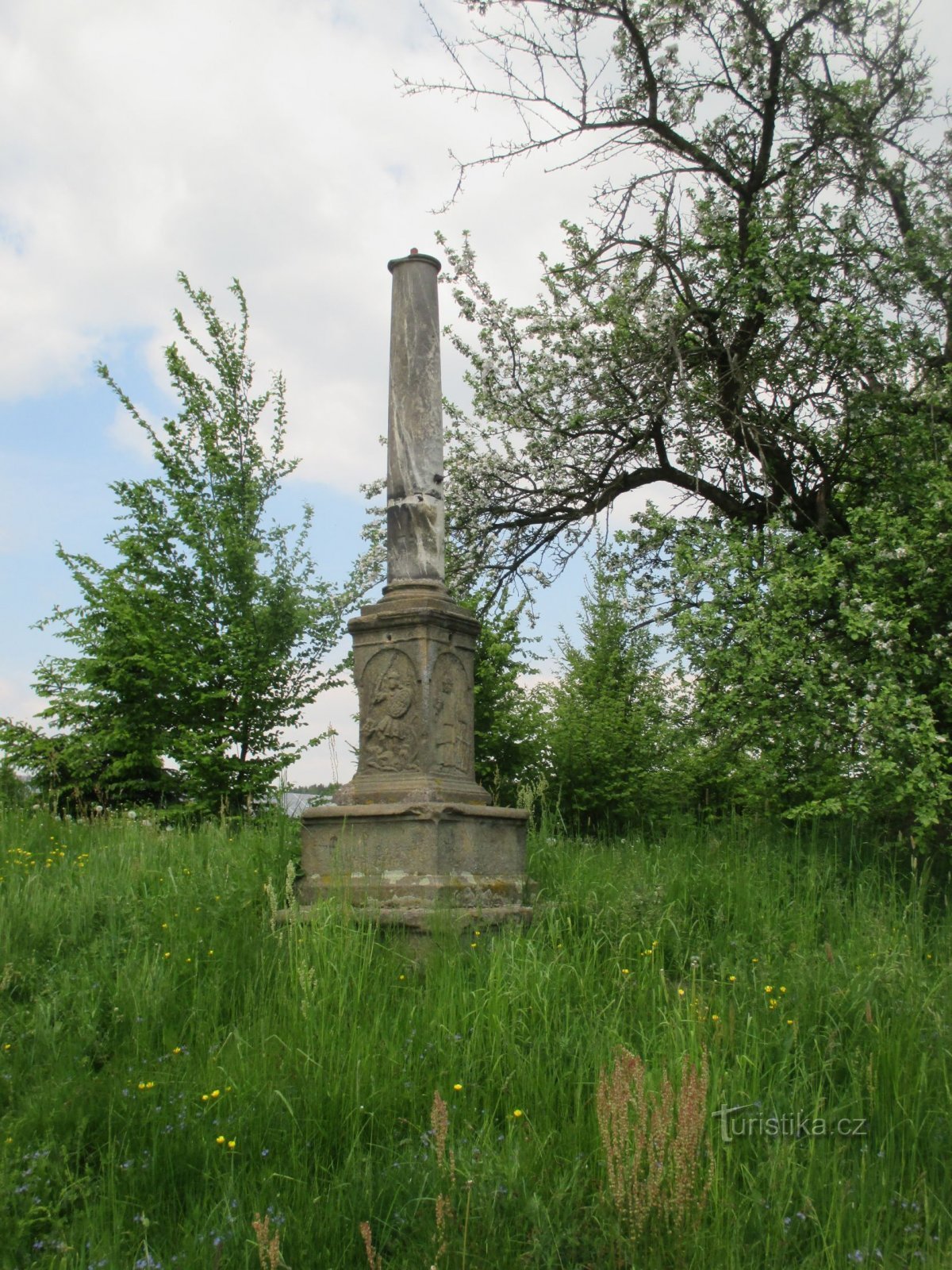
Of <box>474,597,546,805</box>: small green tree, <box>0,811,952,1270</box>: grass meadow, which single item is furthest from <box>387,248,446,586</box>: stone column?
<box>474,597,546,805</box>: small green tree

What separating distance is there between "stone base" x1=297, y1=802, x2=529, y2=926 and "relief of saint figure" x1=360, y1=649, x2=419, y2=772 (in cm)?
44

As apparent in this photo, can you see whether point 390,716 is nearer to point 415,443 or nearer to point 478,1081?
point 415,443

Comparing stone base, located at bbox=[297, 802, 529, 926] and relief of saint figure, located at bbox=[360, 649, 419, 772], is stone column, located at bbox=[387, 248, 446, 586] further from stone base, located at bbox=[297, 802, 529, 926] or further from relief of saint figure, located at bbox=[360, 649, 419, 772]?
stone base, located at bbox=[297, 802, 529, 926]

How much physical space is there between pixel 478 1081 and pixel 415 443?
188 inches

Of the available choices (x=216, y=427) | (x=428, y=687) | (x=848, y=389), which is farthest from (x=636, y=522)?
(x=216, y=427)

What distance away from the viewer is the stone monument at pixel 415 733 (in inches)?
257

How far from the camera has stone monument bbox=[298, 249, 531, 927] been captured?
6.53 metres

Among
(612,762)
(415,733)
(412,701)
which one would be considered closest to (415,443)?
(412,701)

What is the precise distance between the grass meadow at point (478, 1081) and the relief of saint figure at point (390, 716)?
41.6 inches

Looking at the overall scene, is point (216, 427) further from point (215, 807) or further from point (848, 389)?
point (848, 389)

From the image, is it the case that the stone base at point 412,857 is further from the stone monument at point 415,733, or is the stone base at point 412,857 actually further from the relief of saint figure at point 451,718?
the relief of saint figure at point 451,718

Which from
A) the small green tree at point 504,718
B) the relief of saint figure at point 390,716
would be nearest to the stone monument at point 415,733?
the relief of saint figure at point 390,716

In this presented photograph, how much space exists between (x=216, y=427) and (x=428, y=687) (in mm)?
9056

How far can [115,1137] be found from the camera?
12.3ft
